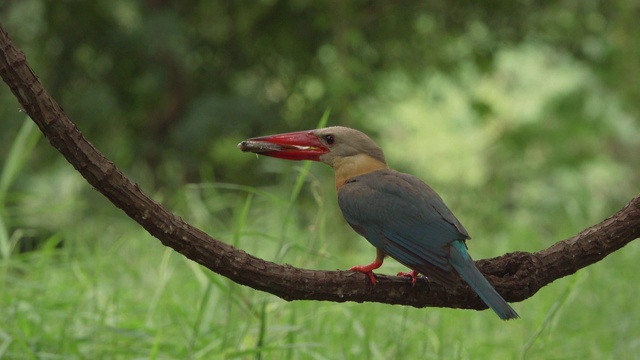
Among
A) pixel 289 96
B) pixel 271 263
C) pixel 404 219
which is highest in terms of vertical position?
pixel 289 96

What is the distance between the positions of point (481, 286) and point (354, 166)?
0.53 meters

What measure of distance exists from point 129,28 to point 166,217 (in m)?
4.45

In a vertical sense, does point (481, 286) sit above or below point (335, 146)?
below

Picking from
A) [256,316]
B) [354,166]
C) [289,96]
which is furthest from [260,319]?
[289,96]

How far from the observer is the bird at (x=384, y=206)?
184cm

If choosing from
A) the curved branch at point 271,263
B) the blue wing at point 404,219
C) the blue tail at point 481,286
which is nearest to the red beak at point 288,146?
the blue wing at point 404,219

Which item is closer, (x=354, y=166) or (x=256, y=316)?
(x=354, y=166)

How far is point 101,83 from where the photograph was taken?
5.87 meters

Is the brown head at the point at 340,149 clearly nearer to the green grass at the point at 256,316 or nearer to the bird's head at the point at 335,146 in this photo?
the bird's head at the point at 335,146

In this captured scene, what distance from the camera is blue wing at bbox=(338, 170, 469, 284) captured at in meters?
1.88

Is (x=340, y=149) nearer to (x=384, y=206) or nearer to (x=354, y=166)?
(x=354, y=166)

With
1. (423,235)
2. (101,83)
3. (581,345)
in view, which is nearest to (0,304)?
(423,235)

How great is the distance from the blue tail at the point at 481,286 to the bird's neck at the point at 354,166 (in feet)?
1.28

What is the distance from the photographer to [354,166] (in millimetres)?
2145
